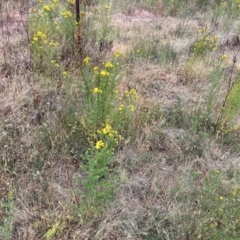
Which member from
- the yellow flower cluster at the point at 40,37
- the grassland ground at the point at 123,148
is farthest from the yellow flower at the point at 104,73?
the yellow flower cluster at the point at 40,37

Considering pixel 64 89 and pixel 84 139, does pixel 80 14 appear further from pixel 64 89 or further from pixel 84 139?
pixel 84 139

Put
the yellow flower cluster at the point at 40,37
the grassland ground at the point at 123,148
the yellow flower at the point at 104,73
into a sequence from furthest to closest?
1. the yellow flower cluster at the point at 40,37
2. the yellow flower at the point at 104,73
3. the grassland ground at the point at 123,148

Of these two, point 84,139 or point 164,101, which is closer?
point 84,139

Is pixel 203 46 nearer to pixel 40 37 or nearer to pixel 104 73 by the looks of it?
pixel 40 37

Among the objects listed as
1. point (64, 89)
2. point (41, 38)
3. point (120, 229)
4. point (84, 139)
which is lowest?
point (120, 229)

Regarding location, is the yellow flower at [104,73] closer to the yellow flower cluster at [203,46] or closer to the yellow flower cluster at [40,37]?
the yellow flower cluster at [40,37]

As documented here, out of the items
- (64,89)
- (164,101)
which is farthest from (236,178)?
(64,89)

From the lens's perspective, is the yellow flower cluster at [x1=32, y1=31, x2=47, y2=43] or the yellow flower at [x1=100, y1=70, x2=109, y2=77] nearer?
the yellow flower at [x1=100, y1=70, x2=109, y2=77]

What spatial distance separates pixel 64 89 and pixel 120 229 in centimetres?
145

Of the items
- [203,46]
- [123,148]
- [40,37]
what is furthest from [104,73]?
[203,46]

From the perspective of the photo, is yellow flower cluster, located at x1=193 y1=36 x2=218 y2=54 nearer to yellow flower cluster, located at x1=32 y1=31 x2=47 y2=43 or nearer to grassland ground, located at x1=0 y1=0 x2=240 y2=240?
grassland ground, located at x1=0 y1=0 x2=240 y2=240

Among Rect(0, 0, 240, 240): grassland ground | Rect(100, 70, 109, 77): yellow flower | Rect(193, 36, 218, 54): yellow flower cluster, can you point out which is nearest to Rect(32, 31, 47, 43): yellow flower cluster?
Rect(0, 0, 240, 240): grassland ground

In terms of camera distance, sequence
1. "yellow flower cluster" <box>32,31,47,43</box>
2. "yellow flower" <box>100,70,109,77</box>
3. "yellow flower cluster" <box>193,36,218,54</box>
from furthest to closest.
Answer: "yellow flower cluster" <box>193,36,218,54</box>, "yellow flower cluster" <box>32,31,47,43</box>, "yellow flower" <box>100,70,109,77</box>

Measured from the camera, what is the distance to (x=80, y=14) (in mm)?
4000
